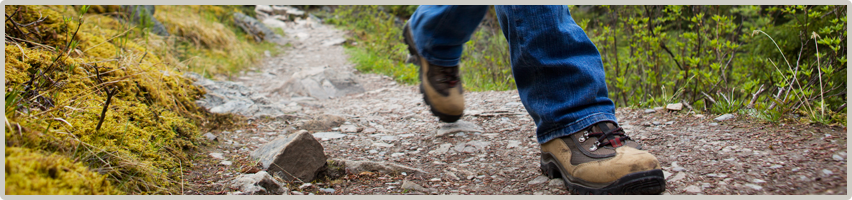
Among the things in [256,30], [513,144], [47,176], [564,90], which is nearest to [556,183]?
[564,90]

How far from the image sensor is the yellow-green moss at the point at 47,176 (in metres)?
0.94

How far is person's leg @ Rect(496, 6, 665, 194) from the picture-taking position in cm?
145

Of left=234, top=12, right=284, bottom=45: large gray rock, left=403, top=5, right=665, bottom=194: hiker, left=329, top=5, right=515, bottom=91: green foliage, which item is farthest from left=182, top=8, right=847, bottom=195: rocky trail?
left=234, top=12, right=284, bottom=45: large gray rock

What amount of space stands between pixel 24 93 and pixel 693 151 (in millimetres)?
2329

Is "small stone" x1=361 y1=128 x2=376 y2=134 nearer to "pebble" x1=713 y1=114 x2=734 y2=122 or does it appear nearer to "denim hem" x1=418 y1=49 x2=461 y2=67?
"denim hem" x1=418 y1=49 x2=461 y2=67

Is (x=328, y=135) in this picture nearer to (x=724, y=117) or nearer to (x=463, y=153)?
(x=463, y=153)

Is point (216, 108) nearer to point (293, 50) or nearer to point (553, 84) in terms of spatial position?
point (553, 84)

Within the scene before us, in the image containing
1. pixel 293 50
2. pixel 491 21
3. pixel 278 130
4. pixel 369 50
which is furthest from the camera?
pixel 293 50

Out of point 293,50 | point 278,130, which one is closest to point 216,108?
point 278,130

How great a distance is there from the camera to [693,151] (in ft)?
5.55

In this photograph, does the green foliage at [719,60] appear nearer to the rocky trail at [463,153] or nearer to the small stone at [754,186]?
the rocky trail at [463,153]

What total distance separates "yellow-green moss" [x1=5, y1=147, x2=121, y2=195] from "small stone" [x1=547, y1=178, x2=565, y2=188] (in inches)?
51.2

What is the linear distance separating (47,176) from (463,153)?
142 centimetres

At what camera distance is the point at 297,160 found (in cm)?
159
